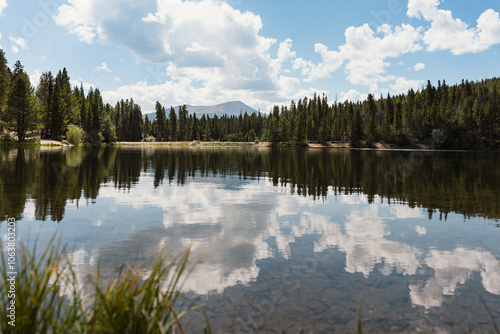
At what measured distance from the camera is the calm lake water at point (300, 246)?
21.2ft

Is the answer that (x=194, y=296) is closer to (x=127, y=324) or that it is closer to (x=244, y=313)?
(x=244, y=313)

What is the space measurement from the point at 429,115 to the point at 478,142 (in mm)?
24961

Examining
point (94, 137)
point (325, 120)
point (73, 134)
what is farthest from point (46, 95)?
point (325, 120)

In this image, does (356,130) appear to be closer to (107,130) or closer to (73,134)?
(107,130)

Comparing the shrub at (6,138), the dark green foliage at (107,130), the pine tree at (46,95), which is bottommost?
the shrub at (6,138)

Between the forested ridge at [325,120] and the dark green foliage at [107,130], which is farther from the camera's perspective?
the dark green foliage at [107,130]

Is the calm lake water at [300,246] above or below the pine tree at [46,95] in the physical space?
below

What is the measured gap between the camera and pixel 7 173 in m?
26.3

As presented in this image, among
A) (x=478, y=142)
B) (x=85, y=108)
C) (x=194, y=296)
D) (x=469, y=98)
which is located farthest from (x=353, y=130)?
(x=194, y=296)

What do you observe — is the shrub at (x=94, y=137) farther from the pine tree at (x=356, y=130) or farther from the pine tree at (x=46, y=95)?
the pine tree at (x=356, y=130)

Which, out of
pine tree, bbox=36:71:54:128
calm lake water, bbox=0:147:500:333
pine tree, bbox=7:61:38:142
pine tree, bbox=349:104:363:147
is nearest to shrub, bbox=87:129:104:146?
pine tree, bbox=36:71:54:128

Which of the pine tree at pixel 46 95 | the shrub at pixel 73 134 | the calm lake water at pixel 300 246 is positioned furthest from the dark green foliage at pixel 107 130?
the calm lake water at pixel 300 246

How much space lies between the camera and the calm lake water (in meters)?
6.46

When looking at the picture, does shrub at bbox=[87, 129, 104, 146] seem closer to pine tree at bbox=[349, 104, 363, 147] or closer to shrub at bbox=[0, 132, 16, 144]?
shrub at bbox=[0, 132, 16, 144]
